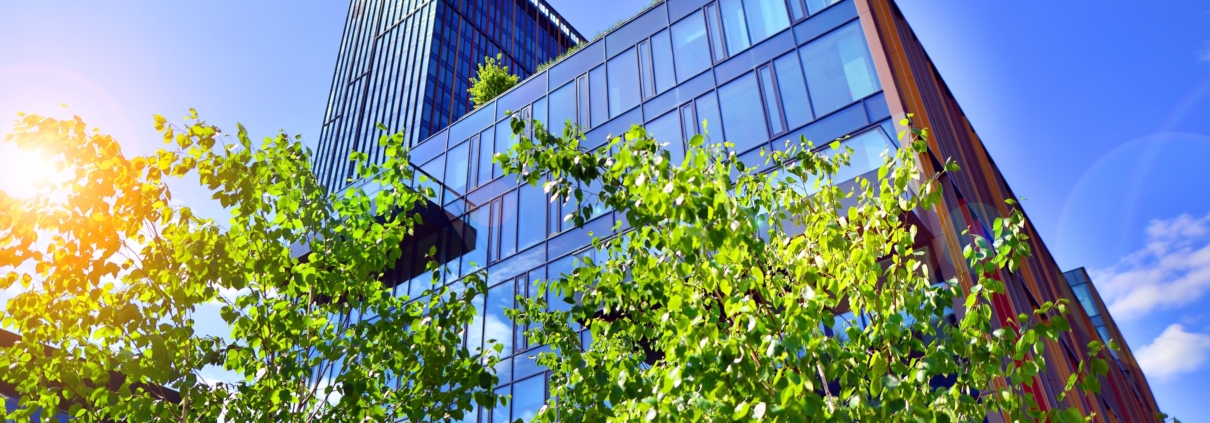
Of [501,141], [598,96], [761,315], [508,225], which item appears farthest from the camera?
[501,141]

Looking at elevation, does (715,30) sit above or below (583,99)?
below

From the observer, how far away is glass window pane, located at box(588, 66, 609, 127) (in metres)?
18.9

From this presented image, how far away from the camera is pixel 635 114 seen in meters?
18.0

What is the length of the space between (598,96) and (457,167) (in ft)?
16.6

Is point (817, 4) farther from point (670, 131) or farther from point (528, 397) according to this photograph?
point (528, 397)

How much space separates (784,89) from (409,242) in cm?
1167

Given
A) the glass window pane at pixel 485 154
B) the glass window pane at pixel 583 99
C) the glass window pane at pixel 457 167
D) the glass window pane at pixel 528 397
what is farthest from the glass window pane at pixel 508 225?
the glass window pane at pixel 528 397

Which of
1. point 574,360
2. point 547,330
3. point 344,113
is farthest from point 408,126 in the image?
point 574,360

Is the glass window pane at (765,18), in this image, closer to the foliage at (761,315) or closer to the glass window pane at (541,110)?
the glass window pane at (541,110)

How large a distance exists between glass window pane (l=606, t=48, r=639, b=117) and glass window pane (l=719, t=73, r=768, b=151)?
8.82 ft

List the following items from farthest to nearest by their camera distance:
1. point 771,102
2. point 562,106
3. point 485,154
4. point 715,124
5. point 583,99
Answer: point 485,154 → point 562,106 → point 583,99 → point 715,124 → point 771,102

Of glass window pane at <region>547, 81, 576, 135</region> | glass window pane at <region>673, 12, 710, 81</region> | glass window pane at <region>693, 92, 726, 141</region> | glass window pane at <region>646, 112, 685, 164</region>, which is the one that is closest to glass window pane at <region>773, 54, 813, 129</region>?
glass window pane at <region>693, 92, 726, 141</region>

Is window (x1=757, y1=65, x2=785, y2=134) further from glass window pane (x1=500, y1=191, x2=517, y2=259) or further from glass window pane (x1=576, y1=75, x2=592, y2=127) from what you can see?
glass window pane (x1=500, y1=191, x2=517, y2=259)

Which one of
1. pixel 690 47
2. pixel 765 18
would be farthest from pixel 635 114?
pixel 765 18
